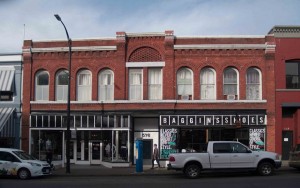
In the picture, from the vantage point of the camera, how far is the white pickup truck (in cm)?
2205

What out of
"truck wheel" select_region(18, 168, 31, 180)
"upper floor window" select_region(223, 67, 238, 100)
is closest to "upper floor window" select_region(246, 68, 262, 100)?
"upper floor window" select_region(223, 67, 238, 100)

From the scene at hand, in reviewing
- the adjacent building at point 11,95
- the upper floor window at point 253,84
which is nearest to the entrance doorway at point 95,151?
the adjacent building at point 11,95

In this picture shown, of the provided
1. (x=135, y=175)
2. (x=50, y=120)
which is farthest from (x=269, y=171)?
(x=50, y=120)

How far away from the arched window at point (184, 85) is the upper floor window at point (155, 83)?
1.34 metres

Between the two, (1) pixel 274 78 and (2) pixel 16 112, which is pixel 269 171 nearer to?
(1) pixel 274 78

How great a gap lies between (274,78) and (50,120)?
52.9ft

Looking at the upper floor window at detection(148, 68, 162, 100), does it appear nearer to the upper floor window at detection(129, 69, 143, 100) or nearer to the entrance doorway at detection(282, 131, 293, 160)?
the upper floor window at detection(129, 69, 143, 100)

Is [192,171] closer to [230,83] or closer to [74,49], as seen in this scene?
[230,83]

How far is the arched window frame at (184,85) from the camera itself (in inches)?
1206

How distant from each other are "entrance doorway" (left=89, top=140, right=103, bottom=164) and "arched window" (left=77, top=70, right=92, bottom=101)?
3172 millimetres

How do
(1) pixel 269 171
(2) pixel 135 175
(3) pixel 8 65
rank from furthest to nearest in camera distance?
(3) pixel 8 65
(2) pixel 135 175
(1) pixel 269 171

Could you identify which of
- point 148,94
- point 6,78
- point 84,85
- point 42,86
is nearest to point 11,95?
point 6,78

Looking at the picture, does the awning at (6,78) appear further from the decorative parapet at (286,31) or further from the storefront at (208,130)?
the decorative parapet at (286,31)

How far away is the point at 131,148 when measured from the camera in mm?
30656
